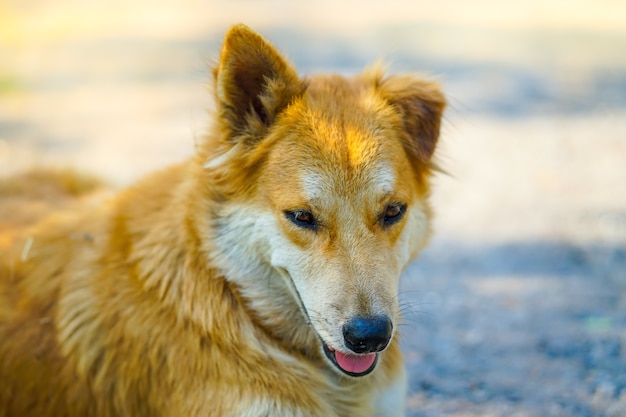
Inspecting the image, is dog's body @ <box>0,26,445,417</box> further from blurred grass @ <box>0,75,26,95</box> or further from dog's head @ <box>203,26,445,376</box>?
blurred grass @ <box>0,75,26,95</box>

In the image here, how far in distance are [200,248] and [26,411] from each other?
1265 millimetres

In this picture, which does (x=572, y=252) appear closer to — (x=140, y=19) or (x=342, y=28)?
(x=342, y=28)

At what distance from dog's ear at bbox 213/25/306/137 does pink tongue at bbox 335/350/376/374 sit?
119 centimetres

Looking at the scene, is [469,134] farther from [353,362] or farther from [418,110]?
[353,362]

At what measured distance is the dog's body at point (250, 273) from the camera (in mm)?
3641

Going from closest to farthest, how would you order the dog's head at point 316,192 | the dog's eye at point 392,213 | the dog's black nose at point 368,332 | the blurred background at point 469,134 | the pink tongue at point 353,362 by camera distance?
the dog's black nose at point 368,332 < the dog's head at point 316,192 < the pink tongue at point 353,362 < the dog's eye at point 392,213 < the blurred background at point 469,134

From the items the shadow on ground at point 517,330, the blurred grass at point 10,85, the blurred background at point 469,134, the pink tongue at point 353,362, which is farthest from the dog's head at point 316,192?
the blurred grass at point 10,85

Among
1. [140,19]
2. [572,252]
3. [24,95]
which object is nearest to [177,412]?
[572,252]

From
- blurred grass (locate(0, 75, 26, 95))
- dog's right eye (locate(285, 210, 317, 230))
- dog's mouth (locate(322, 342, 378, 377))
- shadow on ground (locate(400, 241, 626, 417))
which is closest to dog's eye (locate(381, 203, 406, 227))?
dog's right eye (locate(285, 210, 317, 230))

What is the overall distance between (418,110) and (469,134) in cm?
612

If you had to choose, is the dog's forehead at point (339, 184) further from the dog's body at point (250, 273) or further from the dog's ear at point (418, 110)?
the dog's ear at point (418, 110)

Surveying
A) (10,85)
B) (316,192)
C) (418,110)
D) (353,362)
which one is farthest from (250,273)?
(10,85)

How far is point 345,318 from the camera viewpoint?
11.3 ft

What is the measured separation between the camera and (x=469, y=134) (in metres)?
10.0
